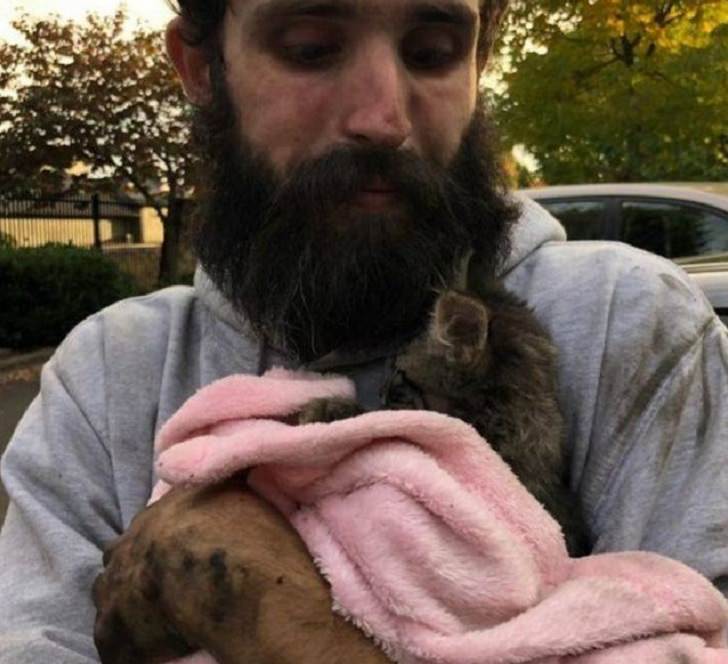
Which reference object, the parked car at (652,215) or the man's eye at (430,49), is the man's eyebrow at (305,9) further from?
the parked car at (652,215)

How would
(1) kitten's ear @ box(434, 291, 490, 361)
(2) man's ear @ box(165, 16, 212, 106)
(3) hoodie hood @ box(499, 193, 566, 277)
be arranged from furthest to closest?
(2) man's ear @ box(165, 16, 212, 106)
(3) hoodie hood @ box(499, 193, 566, 277)
(1) kitten's ear @ box(434, 291, 490, 361)

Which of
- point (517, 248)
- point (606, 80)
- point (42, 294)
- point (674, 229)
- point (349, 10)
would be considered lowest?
point (42, 294)

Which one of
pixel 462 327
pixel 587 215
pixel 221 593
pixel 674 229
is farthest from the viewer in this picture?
pixel 587 215

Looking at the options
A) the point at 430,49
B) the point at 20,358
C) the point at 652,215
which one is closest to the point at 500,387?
the point at 430,49

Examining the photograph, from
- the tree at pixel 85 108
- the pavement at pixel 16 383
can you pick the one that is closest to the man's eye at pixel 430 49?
the pavement at pixel 16 383

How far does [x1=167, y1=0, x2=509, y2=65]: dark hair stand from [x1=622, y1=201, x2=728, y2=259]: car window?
5.35 metres

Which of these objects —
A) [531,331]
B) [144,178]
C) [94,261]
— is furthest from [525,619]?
[144,178]

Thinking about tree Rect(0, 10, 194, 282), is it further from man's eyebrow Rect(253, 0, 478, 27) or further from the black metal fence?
man's eyebrow Rect(253, 0, 478, 27)

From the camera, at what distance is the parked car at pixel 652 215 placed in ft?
24.8

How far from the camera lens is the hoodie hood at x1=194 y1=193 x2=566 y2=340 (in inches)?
91.2

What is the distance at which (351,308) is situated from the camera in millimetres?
2189

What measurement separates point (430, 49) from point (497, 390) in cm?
70

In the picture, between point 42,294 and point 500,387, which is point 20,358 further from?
point 500,387

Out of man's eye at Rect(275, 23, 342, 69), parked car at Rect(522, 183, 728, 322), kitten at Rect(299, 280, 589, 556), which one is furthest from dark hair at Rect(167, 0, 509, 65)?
parked car at Rect(522, 183, 728, 322)
